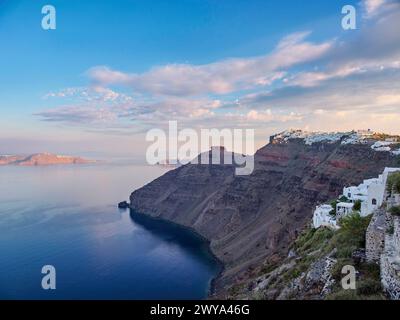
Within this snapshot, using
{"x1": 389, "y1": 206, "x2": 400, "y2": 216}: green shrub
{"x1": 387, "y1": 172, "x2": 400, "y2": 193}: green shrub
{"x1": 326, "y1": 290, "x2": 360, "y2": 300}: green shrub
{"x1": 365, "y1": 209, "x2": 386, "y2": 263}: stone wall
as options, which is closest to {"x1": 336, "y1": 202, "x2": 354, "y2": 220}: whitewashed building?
{"x1": 387, "y1": 172, "x2": 400, "y2": 193}: green shrub

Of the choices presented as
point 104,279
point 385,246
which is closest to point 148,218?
point 104,279

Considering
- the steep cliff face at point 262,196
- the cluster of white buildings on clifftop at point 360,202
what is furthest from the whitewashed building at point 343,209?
the steep cliff face at point 262,196

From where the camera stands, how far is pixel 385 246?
1119cm

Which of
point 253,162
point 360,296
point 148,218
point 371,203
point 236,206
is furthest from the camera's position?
point 148,218

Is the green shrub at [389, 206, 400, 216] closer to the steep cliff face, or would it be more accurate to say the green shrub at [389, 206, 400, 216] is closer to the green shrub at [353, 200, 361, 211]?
the green shrub at [353, 200, 361, 211]

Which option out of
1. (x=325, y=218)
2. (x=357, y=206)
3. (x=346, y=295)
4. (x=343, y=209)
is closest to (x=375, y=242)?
(x=346, y=295)

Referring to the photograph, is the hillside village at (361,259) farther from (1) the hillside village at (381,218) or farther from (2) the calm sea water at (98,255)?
(2) the calm sea water at (98,255)

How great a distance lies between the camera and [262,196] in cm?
7475

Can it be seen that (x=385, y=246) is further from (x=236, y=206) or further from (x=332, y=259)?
(x=236, y=206)

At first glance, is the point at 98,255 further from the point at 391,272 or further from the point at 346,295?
the point at 391,272

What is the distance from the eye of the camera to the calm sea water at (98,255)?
1807 inches

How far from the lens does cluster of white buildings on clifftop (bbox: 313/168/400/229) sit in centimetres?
1930

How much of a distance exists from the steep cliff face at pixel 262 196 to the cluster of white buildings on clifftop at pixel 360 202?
10475 millimetres
